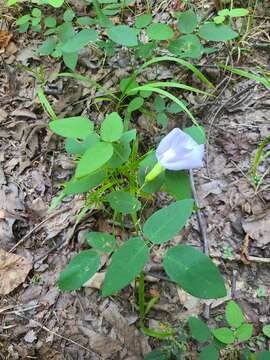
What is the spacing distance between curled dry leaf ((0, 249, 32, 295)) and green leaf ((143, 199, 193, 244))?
27.7 inches

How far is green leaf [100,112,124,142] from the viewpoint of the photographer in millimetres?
1295

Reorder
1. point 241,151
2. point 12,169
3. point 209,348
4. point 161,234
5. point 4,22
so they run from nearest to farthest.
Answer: point 161,234 → point 209,348 → point 241,151 → point 12,169 → point 4,22

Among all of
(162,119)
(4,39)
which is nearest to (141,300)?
(162,119)

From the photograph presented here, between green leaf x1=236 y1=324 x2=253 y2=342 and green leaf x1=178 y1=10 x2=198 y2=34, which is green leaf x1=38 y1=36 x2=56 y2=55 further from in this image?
green leaf x1=236 y1=324 x2=253 y2=342

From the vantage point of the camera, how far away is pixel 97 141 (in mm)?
1340

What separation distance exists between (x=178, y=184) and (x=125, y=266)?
362mm

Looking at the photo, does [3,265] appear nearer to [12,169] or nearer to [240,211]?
[12,169]

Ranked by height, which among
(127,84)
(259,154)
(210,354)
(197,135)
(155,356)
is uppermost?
(197,135)

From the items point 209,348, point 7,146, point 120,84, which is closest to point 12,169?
point 7,146

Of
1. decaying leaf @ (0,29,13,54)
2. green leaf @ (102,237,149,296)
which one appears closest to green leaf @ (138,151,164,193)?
green leaf @ (102,237,149,296)

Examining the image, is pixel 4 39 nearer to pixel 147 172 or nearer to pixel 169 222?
pixel 147 172

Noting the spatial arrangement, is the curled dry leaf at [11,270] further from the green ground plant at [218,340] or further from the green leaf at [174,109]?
the green leaf at [174,109]

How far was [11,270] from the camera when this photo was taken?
5.49 ft

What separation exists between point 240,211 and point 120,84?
766 mm
